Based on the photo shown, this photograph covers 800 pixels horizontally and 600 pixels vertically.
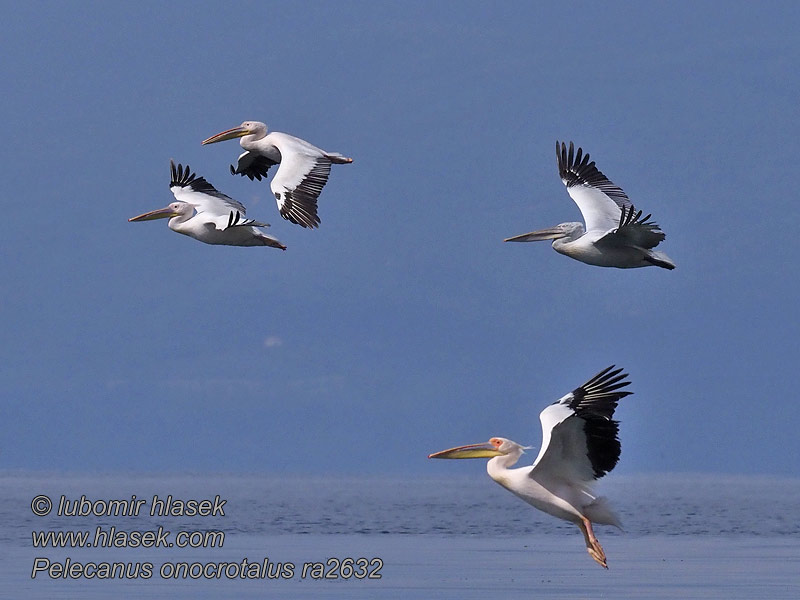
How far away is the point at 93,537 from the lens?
21891 millimetres

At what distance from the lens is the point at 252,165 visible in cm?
1605

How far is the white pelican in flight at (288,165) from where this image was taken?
13344 millimetres

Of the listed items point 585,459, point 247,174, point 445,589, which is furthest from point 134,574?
point 585,459

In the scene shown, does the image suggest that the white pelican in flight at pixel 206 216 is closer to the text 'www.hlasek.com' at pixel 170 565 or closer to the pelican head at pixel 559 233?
the pelican head at pixel 559 233

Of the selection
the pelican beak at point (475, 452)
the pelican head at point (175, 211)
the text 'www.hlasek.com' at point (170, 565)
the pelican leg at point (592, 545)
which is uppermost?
the pelican head at point (175, 211)

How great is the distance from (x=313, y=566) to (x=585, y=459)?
8155 millimetres

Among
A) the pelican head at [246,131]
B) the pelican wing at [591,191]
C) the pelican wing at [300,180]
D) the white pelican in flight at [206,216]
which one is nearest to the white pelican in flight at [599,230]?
the pelican wing at [591,191]

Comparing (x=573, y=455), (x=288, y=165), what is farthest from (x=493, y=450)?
(x=288, y=165)

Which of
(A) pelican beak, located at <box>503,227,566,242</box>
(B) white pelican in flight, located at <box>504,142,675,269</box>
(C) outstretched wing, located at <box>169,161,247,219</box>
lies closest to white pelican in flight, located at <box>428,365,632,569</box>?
(B) white pelican in flight, located at <box>504,142,675,269</box>

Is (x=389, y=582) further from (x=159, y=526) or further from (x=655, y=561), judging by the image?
(x=159, y=526)

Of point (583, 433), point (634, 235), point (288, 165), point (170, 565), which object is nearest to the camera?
point (583, 433)

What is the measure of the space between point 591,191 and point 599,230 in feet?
4.07

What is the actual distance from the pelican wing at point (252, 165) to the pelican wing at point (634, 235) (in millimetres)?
4303

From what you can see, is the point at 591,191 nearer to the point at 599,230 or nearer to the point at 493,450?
the point at 599,230
